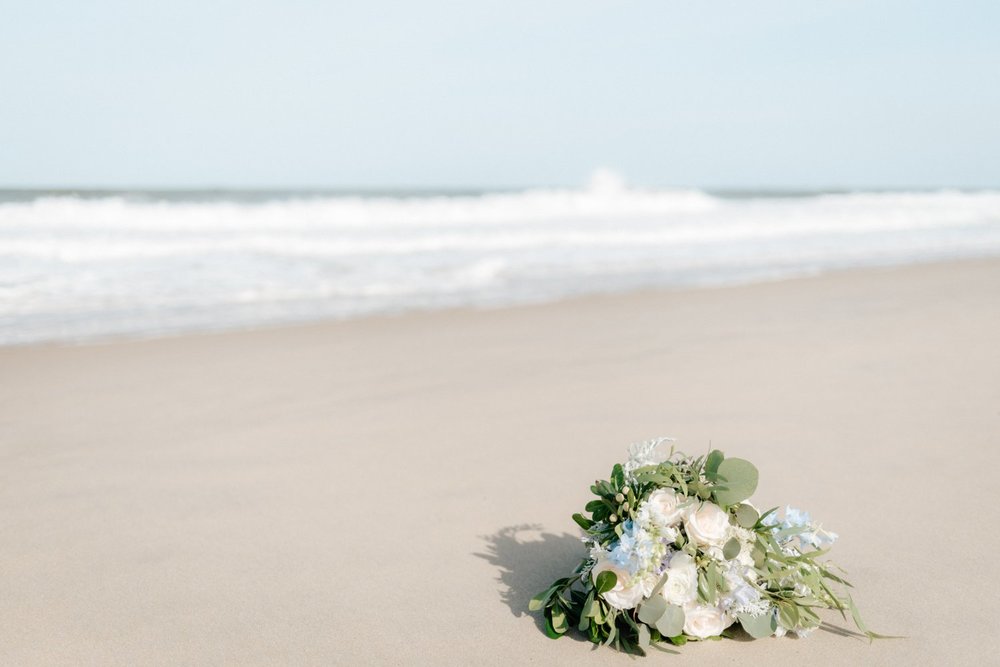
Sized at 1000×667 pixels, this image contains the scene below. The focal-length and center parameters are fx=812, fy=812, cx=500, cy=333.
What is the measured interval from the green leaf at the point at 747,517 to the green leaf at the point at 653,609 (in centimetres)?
26

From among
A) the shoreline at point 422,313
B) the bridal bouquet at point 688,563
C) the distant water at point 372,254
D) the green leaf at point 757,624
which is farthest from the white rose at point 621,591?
the distant water at point 372,254

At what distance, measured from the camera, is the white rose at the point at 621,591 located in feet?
5.97

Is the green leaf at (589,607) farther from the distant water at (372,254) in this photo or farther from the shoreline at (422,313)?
the distant water at (372,254)

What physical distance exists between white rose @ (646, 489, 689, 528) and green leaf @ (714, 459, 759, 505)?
0.08 metres

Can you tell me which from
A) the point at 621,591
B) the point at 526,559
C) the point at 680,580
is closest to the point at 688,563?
the point at 680,580

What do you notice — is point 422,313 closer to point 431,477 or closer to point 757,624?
point 431,477

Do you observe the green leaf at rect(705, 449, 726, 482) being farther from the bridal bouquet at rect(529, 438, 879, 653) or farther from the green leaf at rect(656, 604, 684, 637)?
the green leaf at rect(656, 604, 684, 637)

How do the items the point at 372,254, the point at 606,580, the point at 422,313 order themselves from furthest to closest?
1. the point at 372,254
2. the point at 422,313
3. the point at 606,580

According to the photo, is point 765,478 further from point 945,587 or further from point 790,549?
point 790,549

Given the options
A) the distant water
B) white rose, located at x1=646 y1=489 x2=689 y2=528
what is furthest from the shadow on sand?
the distant water

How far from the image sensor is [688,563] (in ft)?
5.97

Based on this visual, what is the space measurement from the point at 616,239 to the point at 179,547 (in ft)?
44.0

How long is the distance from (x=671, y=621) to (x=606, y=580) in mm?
175

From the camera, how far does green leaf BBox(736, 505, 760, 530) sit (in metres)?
1.88
